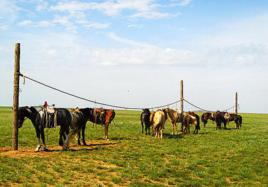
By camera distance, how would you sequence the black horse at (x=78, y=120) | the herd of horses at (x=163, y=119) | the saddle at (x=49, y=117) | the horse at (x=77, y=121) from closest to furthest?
the saddle at (x=49, y=117), the horse at (x=77, y=121), the black horse at (x=78, y=120), the herd of horses at (x=163, y=119)

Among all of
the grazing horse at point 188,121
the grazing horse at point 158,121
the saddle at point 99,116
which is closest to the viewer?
the saddle at point 99,116

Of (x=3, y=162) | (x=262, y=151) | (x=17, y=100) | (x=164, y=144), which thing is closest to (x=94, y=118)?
(x=164, y=144)

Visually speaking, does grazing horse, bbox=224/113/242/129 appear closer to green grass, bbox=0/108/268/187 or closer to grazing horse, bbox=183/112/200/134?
grazing horse, bbox=183/112/200/134

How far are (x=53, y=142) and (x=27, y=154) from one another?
5.94 meters

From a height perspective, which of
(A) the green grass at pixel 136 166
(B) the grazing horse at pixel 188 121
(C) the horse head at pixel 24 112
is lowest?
(A) the green grass at pixel 136 166

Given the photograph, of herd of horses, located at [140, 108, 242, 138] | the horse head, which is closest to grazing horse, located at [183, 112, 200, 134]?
herd of horses, located at [140, 108, 242, 138]

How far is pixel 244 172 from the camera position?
15.2m

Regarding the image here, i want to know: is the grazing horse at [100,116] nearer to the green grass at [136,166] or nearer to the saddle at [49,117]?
the green grass at [136,166]

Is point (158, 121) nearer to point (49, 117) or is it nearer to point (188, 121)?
point (188, 121)

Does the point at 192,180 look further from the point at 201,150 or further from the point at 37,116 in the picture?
the point at 37,116

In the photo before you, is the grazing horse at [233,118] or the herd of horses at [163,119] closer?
the herd of horses at [163,119]

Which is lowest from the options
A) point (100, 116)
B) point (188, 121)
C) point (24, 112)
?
point (188, 121)

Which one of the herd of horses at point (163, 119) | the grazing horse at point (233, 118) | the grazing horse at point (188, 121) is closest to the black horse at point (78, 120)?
the herd of horses at point (163, 119)

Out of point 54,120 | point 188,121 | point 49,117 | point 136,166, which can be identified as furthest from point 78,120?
point 188,121
